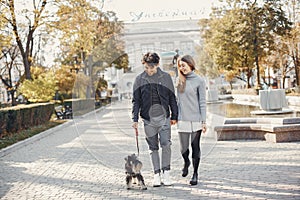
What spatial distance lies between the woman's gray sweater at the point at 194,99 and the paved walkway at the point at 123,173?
3.27 feet

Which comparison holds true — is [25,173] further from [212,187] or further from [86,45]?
[86,45]

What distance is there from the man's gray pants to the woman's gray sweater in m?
0.33

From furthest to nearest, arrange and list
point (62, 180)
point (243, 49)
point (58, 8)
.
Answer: point (243, 49) → point (58, 8) → point (62, 180)

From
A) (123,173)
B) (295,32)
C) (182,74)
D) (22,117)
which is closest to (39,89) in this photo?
(22,117)

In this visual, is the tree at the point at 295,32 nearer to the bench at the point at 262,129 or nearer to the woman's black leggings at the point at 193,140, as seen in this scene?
the bench at the point at 262,129

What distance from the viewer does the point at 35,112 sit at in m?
20.0

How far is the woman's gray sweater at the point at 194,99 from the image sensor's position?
644cm

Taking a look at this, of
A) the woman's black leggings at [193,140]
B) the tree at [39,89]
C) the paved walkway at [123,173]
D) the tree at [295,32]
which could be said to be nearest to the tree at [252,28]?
the tree at [295,32]

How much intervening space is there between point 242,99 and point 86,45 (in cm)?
1151

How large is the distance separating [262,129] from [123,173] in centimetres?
425

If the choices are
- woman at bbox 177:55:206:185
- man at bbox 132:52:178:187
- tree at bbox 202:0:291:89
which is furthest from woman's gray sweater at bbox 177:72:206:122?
tree at bbox 202:0:291:89

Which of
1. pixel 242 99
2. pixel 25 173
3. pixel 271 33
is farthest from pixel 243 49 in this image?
pixel 25 173

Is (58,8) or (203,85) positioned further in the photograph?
(58,8)

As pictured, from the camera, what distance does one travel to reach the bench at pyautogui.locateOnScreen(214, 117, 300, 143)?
10.2 m
